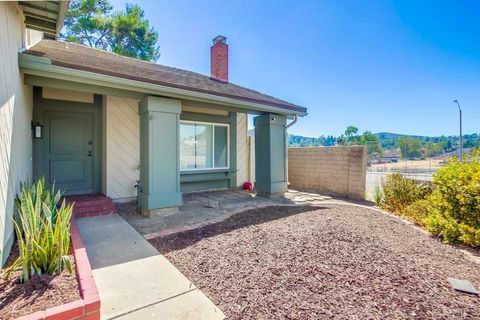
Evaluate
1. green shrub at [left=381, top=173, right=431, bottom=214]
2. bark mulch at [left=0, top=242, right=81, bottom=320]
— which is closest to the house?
bark mulch at [left=0, top=242, right=81, bottom=320]

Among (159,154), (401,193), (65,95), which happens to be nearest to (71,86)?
(65,95)

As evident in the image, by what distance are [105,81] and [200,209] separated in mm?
3547

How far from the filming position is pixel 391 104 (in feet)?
115

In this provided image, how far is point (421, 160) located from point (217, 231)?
26.1 m

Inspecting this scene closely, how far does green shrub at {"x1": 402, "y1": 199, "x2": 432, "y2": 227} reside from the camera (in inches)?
201

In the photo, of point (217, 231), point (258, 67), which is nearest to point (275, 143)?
point (217, 231)

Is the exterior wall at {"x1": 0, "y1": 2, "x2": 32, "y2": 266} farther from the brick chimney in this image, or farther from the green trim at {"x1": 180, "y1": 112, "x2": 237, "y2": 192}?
the brick chimney

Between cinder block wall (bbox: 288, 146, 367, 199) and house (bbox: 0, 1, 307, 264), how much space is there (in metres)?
2.03

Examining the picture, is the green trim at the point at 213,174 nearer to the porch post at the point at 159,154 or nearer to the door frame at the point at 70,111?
the porch post at the point at 159,154

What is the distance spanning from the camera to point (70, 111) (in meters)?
5.93

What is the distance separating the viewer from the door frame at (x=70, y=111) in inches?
215

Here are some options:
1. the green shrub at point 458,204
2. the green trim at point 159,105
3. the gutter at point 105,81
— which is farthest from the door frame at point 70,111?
the green shrub at point 458,204

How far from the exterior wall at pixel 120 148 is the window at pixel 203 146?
1564mm

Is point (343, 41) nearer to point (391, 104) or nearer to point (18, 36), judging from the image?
point (18, 36)
